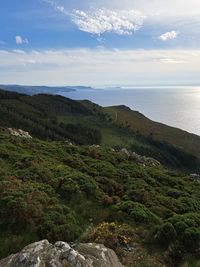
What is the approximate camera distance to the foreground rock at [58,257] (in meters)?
11.8

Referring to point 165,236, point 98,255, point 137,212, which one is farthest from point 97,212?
point 98,255

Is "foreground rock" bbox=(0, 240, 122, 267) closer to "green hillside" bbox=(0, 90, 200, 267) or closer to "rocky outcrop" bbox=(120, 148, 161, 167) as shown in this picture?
"green hillside" bbox=(0, 90, 200, 267)

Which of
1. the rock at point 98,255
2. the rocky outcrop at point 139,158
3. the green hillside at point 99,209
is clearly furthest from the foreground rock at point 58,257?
the rocky outcrop at point 139,158

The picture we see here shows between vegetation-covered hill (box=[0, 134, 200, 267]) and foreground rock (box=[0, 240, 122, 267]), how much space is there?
198cm

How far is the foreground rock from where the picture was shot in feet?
38.7

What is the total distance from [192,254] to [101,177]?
522 inches

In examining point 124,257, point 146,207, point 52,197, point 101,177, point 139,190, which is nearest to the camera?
point 124,257

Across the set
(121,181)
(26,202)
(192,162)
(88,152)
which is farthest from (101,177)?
(192,162)

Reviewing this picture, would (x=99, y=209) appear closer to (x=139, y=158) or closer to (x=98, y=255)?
(x=98, y=255)

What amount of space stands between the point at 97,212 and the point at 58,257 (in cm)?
840

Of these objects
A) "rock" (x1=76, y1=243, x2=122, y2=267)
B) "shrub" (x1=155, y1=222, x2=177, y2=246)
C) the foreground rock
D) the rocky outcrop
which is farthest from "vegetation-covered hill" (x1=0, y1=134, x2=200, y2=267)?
the rocky outcrop

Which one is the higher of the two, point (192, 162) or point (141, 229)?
point (141, 229)

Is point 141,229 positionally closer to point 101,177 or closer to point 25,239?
point 25,239

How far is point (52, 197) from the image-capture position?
21109 millimetres
